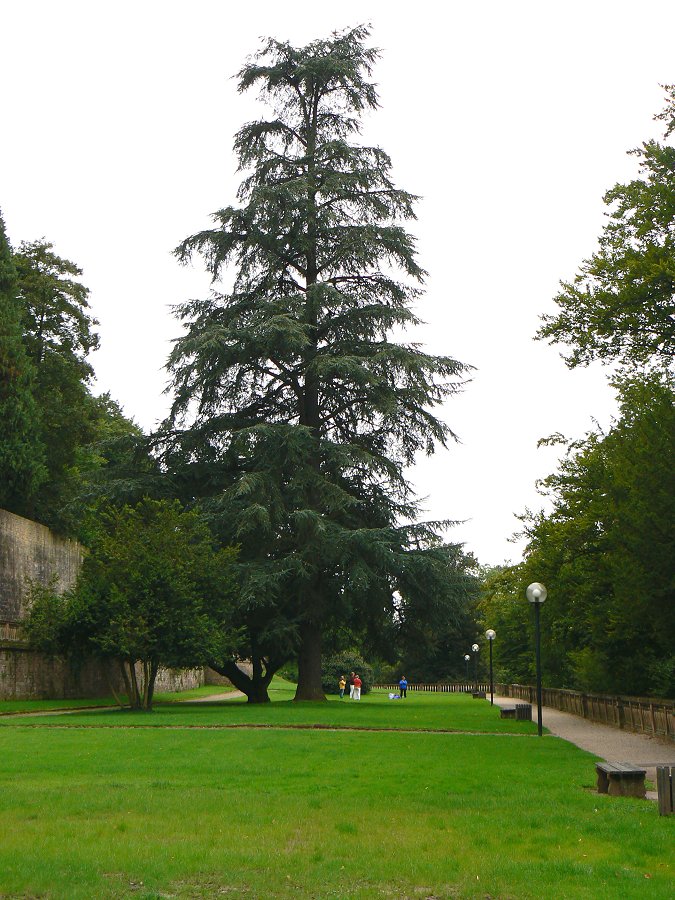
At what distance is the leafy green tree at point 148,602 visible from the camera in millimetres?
30188

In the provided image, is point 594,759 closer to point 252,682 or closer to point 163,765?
point 163,765

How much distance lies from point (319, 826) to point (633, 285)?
13.6 metres

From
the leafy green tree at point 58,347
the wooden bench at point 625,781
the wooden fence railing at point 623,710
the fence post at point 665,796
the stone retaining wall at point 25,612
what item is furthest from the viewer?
the leafy green tree at point 58,347

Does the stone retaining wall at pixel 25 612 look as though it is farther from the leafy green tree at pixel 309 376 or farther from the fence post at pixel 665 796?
the fence post at pixel 665 796

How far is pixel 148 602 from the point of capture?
30.2 m

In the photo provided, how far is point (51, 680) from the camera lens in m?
35.8

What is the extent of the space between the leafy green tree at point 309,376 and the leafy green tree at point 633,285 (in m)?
14.2

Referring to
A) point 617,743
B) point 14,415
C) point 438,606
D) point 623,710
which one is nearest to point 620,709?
point 623,710

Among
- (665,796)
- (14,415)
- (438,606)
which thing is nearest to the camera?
(665,796)

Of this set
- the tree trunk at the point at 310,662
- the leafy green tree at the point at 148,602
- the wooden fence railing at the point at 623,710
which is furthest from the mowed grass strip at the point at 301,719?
the tree trunk at the point at 310,662

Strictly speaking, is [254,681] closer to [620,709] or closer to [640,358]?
[620,709]

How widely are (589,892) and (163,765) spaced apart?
870cm

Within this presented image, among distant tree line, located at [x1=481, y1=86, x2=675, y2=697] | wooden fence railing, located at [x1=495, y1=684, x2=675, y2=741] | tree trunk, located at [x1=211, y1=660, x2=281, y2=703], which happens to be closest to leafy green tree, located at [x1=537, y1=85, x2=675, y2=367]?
distant tree line, located at [x1=481, y1=86, x2=675, y2=697]

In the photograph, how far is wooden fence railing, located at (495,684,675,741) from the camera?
21.4 m
